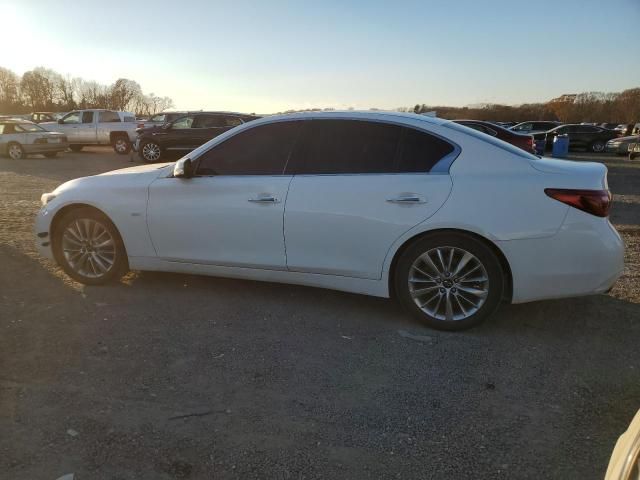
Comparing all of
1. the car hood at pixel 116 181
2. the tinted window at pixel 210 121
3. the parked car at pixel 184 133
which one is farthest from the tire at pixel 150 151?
the car hood at pixel 116 181

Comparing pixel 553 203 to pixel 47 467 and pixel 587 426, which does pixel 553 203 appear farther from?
pixel 47 467

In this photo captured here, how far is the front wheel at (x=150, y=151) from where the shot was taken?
727 inches

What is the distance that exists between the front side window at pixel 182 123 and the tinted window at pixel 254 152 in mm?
14503

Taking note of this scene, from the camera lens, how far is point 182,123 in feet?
60.0

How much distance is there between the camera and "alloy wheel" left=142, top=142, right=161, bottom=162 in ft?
60.6

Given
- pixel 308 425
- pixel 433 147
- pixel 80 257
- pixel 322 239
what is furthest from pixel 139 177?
pixel 308 425

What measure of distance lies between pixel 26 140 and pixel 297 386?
21345mm

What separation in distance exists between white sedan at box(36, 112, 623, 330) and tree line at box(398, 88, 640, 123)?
54.3m

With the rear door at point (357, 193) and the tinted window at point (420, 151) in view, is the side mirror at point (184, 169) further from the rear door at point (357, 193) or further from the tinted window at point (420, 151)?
the tinted window at point (420, 151)

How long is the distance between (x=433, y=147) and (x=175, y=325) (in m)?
2.45

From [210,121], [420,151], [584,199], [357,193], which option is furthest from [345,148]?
[210,121]

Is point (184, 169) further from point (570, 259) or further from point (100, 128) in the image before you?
point (100, 128)

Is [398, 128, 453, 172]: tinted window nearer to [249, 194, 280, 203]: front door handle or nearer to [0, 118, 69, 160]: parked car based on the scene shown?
[249, 194, 280, 203]: front door handle

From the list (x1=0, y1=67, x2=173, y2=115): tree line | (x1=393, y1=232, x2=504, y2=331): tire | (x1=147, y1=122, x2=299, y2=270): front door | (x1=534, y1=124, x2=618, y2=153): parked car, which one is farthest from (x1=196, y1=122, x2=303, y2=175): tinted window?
(x1=0, y1=67, x2=173, y2=115): tree line
